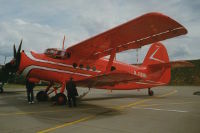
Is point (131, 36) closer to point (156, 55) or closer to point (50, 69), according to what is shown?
point (50, 69)

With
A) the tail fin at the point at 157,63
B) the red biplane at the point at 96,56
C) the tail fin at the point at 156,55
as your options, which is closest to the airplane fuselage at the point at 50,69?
the red biplane at the point at 96,56

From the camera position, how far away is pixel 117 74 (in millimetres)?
7398

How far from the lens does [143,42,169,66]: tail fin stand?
49.6 feet

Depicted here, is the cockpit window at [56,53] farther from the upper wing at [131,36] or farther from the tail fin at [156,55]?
the tail fin at [156,55]

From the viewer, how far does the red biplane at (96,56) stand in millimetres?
7289

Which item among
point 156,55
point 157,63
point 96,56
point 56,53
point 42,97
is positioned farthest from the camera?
point 156,55

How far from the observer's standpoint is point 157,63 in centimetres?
1497

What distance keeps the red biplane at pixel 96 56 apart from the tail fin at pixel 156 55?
4.86 meters

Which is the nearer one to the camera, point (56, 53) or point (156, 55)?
point (56, 53)

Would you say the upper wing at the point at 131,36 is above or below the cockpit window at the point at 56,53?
above

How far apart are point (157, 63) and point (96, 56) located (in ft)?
20.3

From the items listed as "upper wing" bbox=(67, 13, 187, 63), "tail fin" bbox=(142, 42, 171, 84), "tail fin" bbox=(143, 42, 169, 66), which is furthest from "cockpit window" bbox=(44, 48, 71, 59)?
"tail fin" bbox=(143, 42, 169, 66)

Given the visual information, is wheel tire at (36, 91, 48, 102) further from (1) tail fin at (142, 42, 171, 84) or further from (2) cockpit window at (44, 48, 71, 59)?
(1) tail fin at (142, 42, 171, 84)

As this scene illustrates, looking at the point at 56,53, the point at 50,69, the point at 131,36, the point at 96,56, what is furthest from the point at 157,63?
the point at 50,69
